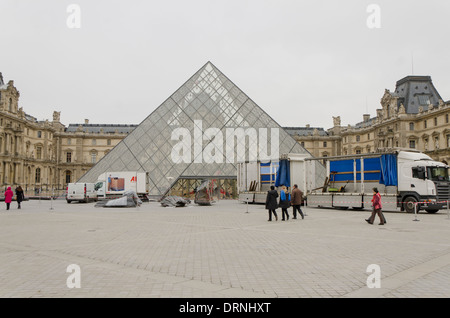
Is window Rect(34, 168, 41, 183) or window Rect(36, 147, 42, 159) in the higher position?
window Rect(36, 147, 42, 159)

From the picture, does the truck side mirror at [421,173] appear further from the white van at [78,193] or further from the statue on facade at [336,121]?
the statue on facade at [336,121]

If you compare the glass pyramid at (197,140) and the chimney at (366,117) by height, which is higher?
the chimney at (366,117)

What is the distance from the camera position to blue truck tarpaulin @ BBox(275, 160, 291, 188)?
24.1 meters

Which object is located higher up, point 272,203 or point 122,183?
point 122,183

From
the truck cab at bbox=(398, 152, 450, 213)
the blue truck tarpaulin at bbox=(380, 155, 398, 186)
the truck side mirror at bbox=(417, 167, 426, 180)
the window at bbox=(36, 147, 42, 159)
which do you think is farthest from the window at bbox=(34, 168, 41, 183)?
the truck side mirror at bbox=(417, 167, 426, 180)

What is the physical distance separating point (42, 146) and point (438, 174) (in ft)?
233

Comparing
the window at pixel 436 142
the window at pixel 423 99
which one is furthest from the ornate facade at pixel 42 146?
the window at pixel 423 99

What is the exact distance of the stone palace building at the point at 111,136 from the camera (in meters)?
57.5

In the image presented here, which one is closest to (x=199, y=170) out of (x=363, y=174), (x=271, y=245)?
(x=363, y=174)

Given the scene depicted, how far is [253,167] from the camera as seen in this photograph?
27.7 meters

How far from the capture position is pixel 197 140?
3198 centimetres

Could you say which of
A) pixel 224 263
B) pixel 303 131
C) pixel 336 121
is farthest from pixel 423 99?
pixel 224 263

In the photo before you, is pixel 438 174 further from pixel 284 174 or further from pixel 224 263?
pixel 224 263

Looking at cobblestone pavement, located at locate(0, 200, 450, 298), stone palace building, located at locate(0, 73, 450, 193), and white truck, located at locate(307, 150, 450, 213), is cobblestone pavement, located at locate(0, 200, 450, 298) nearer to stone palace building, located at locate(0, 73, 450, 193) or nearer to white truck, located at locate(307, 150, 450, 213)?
white truck, located at locate(307, 150, 450, 213)
